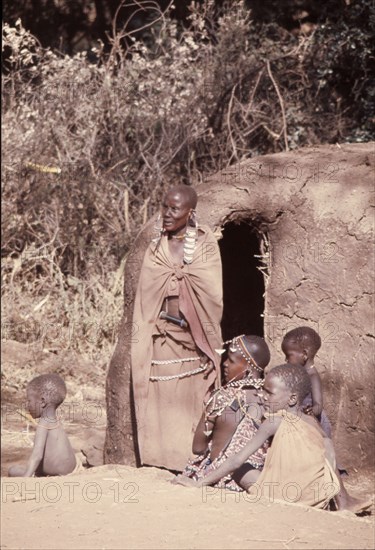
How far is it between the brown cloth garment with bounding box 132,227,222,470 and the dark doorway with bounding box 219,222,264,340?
1.92 m

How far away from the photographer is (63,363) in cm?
1020

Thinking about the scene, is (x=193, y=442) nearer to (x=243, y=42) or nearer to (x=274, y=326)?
(x=274, y=326)

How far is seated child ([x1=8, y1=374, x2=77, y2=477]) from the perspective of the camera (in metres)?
6.62

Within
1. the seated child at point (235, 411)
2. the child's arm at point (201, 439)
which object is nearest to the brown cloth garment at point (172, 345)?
the child's arm at point (201, 439)

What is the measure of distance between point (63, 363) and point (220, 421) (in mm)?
4345

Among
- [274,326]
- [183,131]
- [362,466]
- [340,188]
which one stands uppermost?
[183,131]

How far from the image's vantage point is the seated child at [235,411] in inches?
235

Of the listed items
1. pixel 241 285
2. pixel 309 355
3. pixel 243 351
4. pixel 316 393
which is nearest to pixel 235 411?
pixel 243 351

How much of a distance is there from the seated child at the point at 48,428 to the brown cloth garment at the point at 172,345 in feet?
1.69

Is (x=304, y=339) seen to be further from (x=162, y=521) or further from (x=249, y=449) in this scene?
(x=162, y=521)

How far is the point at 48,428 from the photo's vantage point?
662cm

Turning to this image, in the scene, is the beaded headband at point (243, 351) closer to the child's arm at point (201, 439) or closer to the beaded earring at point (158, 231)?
the child's arm at point (201, 439)

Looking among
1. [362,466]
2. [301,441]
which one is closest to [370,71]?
[362,466]

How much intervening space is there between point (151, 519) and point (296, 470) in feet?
3.18
